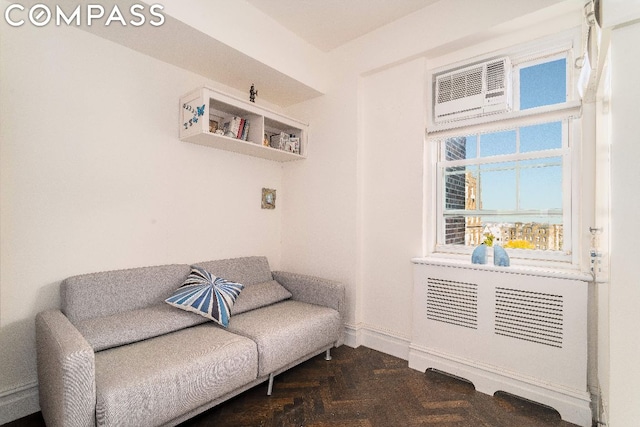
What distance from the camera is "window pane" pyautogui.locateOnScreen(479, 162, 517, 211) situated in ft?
8.04

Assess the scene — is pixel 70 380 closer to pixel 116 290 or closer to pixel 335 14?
pixel 116 290

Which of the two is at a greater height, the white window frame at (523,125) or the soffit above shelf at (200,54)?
the soffit above shelf at (200,54)

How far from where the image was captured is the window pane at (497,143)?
245 cm

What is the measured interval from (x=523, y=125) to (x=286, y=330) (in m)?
2.36

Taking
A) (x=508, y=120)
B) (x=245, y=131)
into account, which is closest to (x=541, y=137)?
(x=508, y=120)

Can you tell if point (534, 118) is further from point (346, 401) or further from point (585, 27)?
point (346, 401)

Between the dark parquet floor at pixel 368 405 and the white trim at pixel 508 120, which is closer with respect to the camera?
the dark parquet floor at pixel 368 405

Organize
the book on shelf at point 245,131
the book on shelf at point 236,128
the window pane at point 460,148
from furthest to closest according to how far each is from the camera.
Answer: the book on shelf at point 245,131, the book on shelf at point 236,128, the window pane at point 460,148

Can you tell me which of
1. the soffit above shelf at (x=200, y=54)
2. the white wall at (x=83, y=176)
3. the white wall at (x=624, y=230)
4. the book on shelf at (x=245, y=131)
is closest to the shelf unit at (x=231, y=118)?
the book on shelf at (x=245, y=131)

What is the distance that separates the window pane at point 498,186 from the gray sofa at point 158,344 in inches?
58.2

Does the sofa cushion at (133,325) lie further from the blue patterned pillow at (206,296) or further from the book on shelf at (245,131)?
the book on shelf at (245,131)

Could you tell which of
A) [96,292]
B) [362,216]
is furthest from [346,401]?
[96,292]

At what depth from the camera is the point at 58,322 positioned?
1.67 metres

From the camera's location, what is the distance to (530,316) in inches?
80.7
